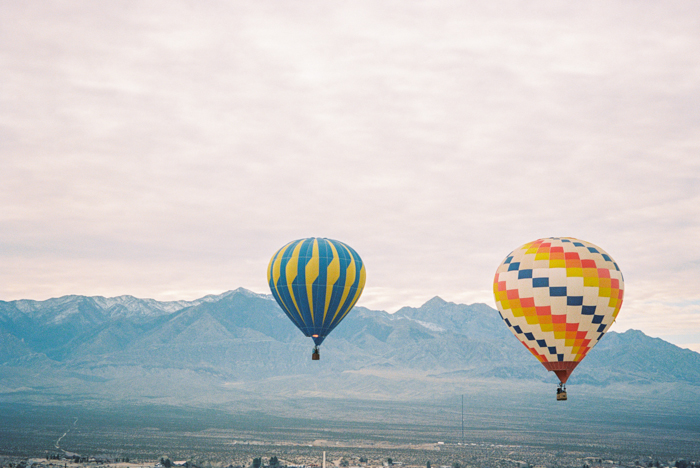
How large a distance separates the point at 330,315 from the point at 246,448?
275ft

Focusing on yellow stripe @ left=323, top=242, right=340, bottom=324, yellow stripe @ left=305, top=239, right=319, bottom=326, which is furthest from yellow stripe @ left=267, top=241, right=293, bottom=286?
yellow stripe @ left=323, top=242, right=340, bottom=324

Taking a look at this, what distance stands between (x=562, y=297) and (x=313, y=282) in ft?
83.5

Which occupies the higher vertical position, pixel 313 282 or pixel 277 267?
pixel 277 267

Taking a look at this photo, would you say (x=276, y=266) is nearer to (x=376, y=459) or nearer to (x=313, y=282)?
(x=313, y=282)

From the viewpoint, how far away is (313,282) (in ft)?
223

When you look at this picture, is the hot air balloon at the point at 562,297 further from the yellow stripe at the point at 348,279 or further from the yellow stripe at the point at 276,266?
the yellow stripe at the point at 276,266

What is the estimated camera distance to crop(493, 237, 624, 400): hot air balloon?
1975 inches

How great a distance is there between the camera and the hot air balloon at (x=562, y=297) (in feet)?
165

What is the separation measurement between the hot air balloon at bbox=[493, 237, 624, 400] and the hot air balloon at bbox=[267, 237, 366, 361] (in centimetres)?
2067

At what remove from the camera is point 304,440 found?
159250mm

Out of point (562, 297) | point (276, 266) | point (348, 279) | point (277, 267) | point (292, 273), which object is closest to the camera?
point (562, 297)

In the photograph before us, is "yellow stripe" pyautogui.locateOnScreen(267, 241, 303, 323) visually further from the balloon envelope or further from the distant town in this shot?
the distant town

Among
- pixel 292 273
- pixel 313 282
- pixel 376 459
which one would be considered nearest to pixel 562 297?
pixel 313 282

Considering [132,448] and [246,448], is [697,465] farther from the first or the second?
[132,448]
